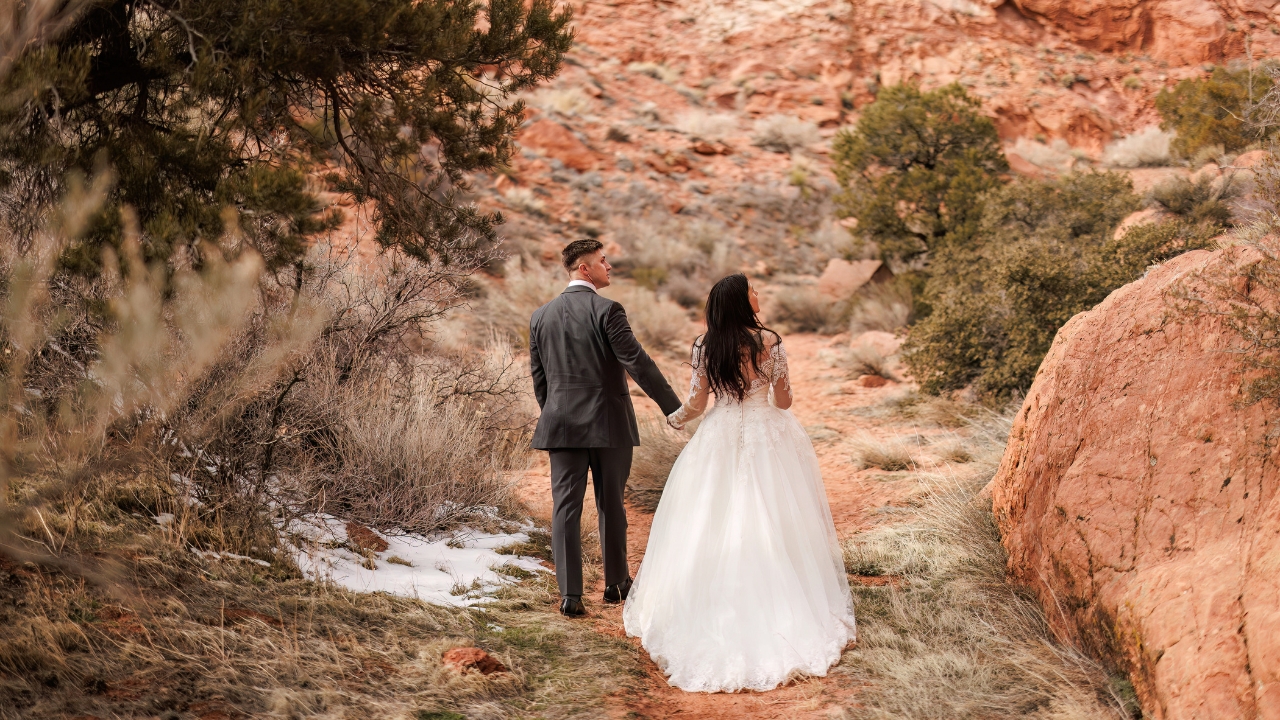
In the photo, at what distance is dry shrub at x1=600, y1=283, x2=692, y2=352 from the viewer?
1462cm

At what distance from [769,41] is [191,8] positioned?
1051 inches

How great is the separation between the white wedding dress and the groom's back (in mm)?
414

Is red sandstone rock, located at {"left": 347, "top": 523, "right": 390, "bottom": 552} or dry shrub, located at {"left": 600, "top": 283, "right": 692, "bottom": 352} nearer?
red sandstone rock, located at {"left": 347, "top": 523, "right": 390, "bottom": 552}

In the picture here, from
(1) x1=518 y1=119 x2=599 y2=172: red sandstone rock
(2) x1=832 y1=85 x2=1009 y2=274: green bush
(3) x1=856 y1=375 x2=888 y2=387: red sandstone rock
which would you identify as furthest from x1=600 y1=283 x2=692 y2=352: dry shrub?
(1) x1=518 y1=119 x2=599 y2=172: red sandstone rock

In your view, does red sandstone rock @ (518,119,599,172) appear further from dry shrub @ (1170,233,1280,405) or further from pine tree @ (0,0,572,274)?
dry shrub @ (1170,233,1280,405)

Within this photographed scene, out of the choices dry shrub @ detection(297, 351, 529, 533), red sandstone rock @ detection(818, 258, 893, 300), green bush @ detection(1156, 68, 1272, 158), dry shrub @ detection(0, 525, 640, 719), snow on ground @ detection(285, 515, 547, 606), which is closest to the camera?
dry shrub @ detection(0, 525, 640, 719)

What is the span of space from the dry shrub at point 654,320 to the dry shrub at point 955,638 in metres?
8.80

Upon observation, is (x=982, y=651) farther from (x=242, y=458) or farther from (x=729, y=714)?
(x=242, y=458)

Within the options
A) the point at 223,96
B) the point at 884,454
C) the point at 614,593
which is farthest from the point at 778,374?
the point at 884,454

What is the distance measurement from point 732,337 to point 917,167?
40.9 feet

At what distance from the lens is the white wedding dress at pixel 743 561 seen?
13.1 ft

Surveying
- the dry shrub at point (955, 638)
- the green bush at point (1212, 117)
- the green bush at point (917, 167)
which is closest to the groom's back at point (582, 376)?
the dry shrub at point (955, 638)

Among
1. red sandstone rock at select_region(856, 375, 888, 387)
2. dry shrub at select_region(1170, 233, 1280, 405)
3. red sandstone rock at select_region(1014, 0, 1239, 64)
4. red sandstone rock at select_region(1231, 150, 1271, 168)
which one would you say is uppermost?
red sandstone rock at select_region(1014, 0, 1239, 64)

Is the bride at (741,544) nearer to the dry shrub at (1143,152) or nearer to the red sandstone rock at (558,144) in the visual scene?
the red sandstone rock at (558,144)
